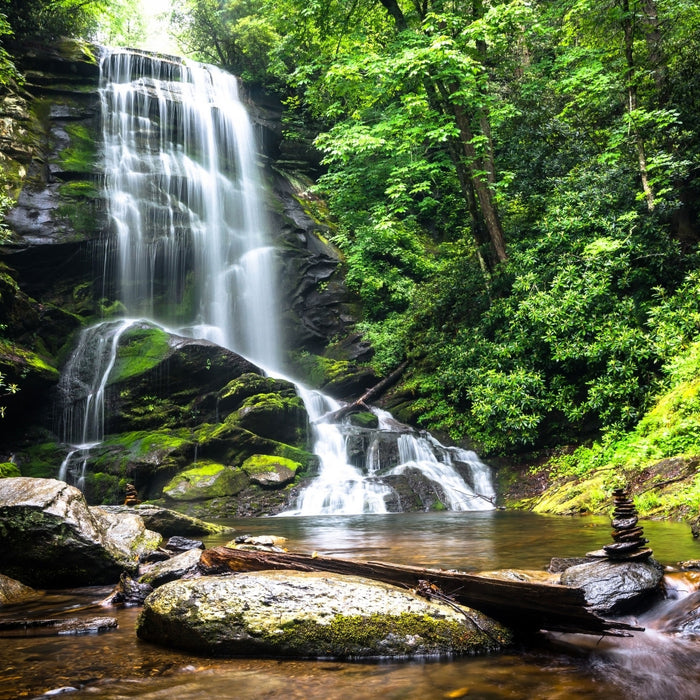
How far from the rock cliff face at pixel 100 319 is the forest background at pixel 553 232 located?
1.80m

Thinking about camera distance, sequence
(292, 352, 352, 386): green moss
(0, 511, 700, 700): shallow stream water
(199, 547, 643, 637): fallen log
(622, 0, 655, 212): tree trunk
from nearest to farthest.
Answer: (0, 511, 700, 700): shallow stream water
(199, 547, 643, 637): fallen log
(622, 0, 655, 212): tree trunk
(292, 352, 352, 386): green moss

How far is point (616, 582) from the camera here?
419cm

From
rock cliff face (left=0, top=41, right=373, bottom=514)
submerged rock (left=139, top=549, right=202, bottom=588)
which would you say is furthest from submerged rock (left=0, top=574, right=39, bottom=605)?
rock cliff face (left=0, top=41, right=373, bottom=514)

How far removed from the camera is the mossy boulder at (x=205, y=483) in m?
14.0

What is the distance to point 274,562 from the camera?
169 inches

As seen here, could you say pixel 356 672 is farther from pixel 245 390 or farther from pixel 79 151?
pixel 79 151

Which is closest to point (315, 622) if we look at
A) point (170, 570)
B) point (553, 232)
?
point (170, 570)

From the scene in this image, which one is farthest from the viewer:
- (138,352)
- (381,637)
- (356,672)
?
(138,352)

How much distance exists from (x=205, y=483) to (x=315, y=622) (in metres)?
11.3

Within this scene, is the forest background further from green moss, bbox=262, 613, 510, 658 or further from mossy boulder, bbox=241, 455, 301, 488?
green moss, bbox=262, 613, 510, 658

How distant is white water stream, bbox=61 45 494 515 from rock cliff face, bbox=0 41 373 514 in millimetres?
588

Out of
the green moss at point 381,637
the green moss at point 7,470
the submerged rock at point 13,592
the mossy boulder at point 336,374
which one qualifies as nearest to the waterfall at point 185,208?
the mossy boulder at point 336,374

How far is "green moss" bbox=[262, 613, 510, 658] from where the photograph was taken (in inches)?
138

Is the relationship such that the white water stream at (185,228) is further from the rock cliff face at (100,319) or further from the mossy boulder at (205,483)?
the mossy boulder at (205,483)
